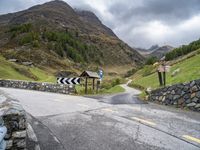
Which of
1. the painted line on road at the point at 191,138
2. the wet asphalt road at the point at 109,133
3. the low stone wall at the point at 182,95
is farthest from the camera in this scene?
the low stone wall at the point at 182,95

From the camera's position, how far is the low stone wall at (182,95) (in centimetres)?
1391

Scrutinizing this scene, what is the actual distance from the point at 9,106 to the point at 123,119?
5.14 m

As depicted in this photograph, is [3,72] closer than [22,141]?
No

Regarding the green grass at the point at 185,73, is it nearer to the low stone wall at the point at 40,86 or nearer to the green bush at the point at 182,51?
the low stone wall at the point at 40,86

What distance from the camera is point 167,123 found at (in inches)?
365

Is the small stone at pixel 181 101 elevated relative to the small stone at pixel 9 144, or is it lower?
elevated

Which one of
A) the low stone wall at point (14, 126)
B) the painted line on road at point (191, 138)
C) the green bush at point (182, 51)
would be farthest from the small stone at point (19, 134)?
the green bush at point (182, 51)

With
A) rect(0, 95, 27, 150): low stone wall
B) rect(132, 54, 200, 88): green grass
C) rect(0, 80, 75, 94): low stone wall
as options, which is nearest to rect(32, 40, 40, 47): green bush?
rect(132, 54, 200, 88): green grass

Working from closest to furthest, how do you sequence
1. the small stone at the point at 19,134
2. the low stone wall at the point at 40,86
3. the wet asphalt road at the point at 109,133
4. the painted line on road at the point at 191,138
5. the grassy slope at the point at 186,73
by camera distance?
the small stone at the point at 19,134 → the wet asphalt road at the point at 109,133 → the painted line on road at the point at 191,138 → the grassy slope at the point at 186,73 → the low stone wall at the point at 40,86

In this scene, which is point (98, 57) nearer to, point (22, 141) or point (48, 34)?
point (48, 34)

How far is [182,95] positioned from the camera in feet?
49.8

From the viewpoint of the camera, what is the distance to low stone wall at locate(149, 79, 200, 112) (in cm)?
1391

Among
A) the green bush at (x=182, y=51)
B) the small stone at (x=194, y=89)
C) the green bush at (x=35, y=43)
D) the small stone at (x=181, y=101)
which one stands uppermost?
the green bush at (x=35, y=43)

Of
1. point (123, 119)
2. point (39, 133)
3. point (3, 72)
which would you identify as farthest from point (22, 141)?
point (3, 72)
